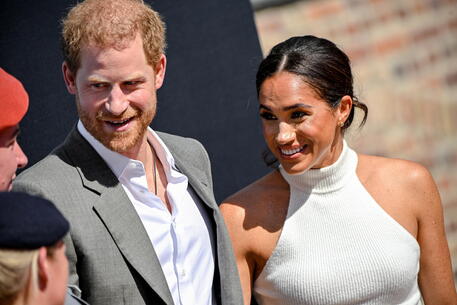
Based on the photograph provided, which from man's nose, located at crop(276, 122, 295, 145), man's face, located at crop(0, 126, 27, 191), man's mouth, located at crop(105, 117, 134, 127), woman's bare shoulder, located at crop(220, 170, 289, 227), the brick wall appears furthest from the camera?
the brick wall

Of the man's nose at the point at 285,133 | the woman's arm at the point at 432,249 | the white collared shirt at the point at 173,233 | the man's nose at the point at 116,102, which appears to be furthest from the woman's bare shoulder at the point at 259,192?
the man's nose at the point at 116,102

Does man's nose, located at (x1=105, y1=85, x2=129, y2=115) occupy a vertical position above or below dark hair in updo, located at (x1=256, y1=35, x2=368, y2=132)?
above

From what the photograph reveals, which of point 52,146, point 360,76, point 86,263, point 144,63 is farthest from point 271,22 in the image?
point 86,263

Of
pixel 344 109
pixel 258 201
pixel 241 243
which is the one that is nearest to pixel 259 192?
pixel 258 201

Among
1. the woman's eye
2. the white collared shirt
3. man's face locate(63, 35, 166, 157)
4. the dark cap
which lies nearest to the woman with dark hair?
the woman's eye

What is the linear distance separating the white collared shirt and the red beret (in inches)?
14.7

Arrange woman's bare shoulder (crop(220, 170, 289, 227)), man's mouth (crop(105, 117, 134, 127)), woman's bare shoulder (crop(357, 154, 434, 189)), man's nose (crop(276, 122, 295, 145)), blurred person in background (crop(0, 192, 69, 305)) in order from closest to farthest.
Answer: blurred person in background (crop(0, 192, 69, 305)) < man's mouth (crop(105, 117, 134, 127)) < man's nose (crop(276, 122, 295, 145)) < woman's bare shoulder (crop(220, 170, 289, 227)) < woman's bare shoulder (crop(357, 154, 434, 189))

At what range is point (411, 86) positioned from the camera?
15.5 ft

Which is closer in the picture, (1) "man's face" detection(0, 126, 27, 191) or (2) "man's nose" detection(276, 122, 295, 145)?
(1) "man's face" detection(0, 126, 27, 191)

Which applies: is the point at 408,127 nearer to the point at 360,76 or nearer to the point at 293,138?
the point at 360,76

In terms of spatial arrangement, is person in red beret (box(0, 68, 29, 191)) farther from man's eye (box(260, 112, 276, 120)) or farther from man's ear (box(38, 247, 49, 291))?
man's eye (box(260, 112, 276, 120))

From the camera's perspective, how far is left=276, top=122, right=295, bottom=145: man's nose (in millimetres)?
2912

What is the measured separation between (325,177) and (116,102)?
100 centimetres

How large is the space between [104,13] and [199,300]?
94 centimetres
